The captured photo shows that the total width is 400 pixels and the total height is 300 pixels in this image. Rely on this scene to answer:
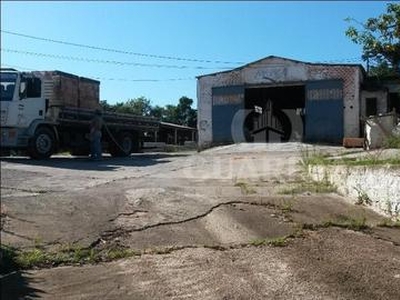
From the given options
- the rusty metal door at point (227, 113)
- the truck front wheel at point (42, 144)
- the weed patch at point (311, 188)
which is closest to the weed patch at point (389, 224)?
the weed patch at point (311, 188)

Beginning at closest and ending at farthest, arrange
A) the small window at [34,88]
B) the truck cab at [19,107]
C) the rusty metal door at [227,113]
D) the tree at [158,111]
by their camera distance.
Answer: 1. the truck cab at [19,107]
2. the small window at [34,88]
3. the rusty metal door at [227,113]
4. the tree at [158,111]

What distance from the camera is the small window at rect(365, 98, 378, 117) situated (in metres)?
30.3

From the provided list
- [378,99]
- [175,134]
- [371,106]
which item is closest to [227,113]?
[371,106]

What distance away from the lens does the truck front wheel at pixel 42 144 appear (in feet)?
60.8

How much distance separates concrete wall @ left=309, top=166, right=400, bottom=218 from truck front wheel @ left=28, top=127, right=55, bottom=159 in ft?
35.7

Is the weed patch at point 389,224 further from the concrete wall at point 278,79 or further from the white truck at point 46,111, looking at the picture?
the concrete wall at point 278,79

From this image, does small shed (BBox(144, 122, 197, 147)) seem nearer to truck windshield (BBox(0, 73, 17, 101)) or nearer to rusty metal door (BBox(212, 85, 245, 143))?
rusty metal door (BBox(212, 85, 245, 143))

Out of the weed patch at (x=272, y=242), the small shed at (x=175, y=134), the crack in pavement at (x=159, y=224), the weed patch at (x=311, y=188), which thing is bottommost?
the weed patch at (x=272, y=242)

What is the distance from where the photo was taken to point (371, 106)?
3052 centimetres

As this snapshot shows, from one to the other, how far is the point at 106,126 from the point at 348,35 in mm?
14462

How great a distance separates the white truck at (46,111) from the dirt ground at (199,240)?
297 inches

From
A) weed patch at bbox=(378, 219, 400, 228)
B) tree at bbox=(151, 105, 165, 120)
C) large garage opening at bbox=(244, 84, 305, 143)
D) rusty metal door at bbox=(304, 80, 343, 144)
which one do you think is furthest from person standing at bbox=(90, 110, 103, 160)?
tree at bbox=(151, 105, 165, 120)

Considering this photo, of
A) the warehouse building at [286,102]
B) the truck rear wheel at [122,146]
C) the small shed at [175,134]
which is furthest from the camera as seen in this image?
the small shed at [175,134]

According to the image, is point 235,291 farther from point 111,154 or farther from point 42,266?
point 111,154
